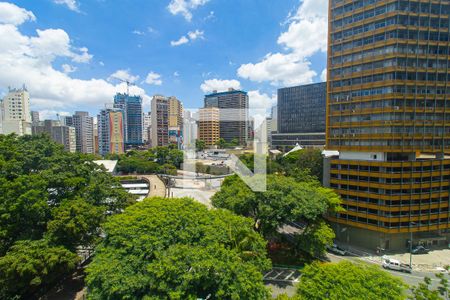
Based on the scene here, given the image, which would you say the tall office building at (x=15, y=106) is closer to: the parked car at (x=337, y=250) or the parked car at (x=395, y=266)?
the parked car at (x=337, y=250)

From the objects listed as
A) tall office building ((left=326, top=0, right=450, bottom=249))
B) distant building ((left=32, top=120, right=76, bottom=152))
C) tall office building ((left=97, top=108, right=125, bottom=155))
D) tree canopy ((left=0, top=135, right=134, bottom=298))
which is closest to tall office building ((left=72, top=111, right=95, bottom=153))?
distant building ((left=32, top=120, right=76, bottom=152))

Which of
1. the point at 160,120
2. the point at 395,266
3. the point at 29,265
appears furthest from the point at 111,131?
the point at 395,266

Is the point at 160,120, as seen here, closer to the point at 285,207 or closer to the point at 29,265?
the point at 285,207

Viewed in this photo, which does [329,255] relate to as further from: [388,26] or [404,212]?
[388,26]

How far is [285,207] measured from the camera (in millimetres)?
16812

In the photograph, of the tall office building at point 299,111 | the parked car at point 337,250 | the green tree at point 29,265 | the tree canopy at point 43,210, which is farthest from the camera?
the tall office building at point 299,111

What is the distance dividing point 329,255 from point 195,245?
51.1 ft

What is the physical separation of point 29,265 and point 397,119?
94.8ft

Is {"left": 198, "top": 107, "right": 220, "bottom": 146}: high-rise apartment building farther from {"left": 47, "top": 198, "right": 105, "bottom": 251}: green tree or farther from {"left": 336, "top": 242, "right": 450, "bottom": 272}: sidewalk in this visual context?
{"left": 47, "top": 198, "right": 105, "bottom": 251}: green tree

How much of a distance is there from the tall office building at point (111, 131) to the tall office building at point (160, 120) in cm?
1394

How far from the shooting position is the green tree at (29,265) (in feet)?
36.5

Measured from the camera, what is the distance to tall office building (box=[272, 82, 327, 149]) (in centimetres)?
8481

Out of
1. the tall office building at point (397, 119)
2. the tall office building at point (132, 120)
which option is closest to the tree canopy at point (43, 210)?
the tall office building at point (397, 119)

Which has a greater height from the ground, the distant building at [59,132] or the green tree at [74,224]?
the distant building at [59,132]
